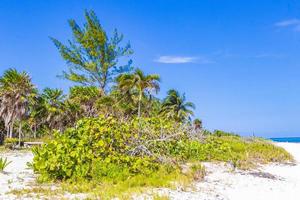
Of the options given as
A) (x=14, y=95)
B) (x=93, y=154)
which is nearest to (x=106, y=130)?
(x=93, y=154)

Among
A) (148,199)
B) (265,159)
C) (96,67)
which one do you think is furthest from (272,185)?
(96,67)

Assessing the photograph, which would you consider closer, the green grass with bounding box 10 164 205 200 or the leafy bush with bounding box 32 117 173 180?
the green grass with bounding box 10 164 205 200

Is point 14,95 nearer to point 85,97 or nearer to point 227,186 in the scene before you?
point 85,97

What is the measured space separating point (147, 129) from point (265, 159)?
28.7ft

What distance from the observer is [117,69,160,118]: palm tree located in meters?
39.2

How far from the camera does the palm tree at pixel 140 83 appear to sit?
39.2 meters

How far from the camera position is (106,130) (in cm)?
1156

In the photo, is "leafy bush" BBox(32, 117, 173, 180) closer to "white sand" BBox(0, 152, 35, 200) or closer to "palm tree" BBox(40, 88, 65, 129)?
"white sand" BBox(0, 152, 35, 200)

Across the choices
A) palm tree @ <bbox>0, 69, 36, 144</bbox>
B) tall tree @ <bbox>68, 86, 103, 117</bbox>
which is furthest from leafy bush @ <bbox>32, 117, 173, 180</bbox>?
tall tree @ <bbox>68, 86, 103, 117</bbox>

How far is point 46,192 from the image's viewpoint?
337 inches

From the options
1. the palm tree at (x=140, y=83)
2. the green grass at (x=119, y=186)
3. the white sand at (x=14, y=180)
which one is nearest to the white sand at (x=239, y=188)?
the green grass at (x=119, y=186)

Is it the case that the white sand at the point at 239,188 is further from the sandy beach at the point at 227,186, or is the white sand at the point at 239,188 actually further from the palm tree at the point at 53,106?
the palm tree at the point at 53,106

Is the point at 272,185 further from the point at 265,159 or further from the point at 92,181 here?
the point at 265,159

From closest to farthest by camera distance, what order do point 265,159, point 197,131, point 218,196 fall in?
point 218,196
point 197,131
point 265,159
